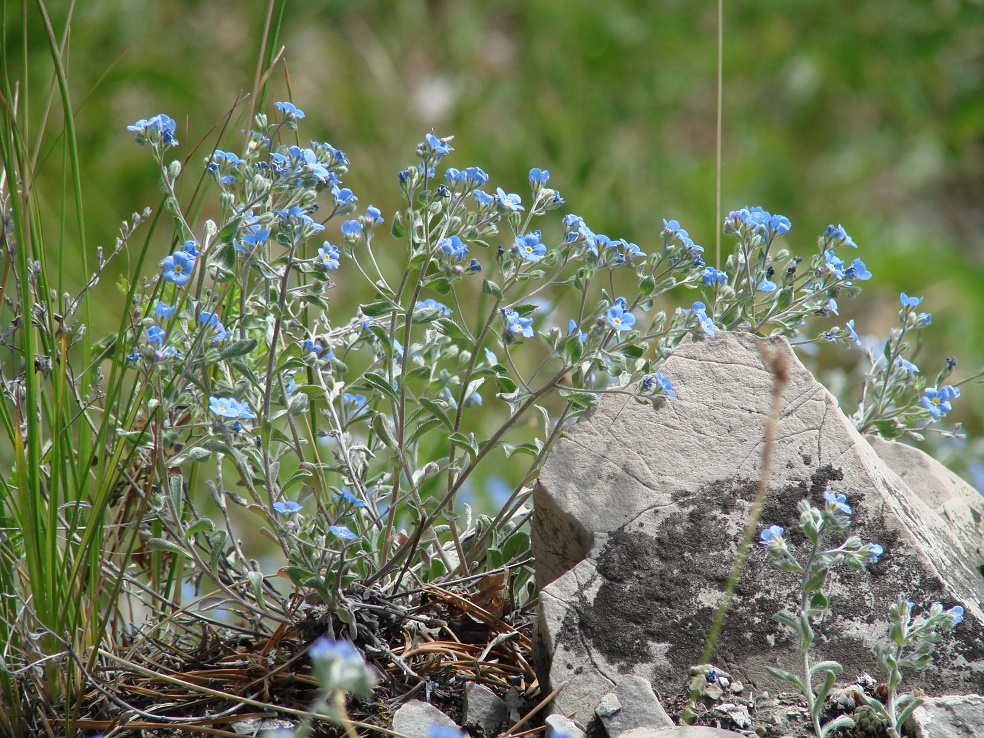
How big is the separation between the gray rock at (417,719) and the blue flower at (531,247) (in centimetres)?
73

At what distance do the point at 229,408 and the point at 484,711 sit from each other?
64 cm

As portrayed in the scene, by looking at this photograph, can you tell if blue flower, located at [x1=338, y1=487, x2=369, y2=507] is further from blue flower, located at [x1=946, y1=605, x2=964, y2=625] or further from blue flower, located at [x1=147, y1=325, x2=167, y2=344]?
blue flower, located at [x1=946, y1=605, x2=964, y2=625]

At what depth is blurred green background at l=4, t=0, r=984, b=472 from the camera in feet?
16.1

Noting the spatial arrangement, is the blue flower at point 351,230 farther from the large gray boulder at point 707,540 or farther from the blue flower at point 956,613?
the blue flower at point 956,613

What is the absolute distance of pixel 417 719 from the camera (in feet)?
4.75

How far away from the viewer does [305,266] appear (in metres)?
1.60

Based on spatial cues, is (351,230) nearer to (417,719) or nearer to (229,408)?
(229,408)

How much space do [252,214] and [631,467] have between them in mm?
805


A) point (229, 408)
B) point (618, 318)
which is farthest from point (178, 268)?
point (618, 318)

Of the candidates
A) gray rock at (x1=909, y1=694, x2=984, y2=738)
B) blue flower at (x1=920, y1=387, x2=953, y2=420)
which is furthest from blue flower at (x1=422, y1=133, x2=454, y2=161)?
gray rock at (x1=909, y1=694, x2=984, y2=738)

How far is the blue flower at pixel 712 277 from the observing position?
1681 millimetres

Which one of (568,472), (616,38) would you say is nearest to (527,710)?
(568,472)

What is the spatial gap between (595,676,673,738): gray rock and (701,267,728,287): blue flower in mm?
703

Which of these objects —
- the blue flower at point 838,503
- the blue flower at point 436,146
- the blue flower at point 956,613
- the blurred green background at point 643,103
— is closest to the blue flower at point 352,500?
the blue flower at point 436,146
